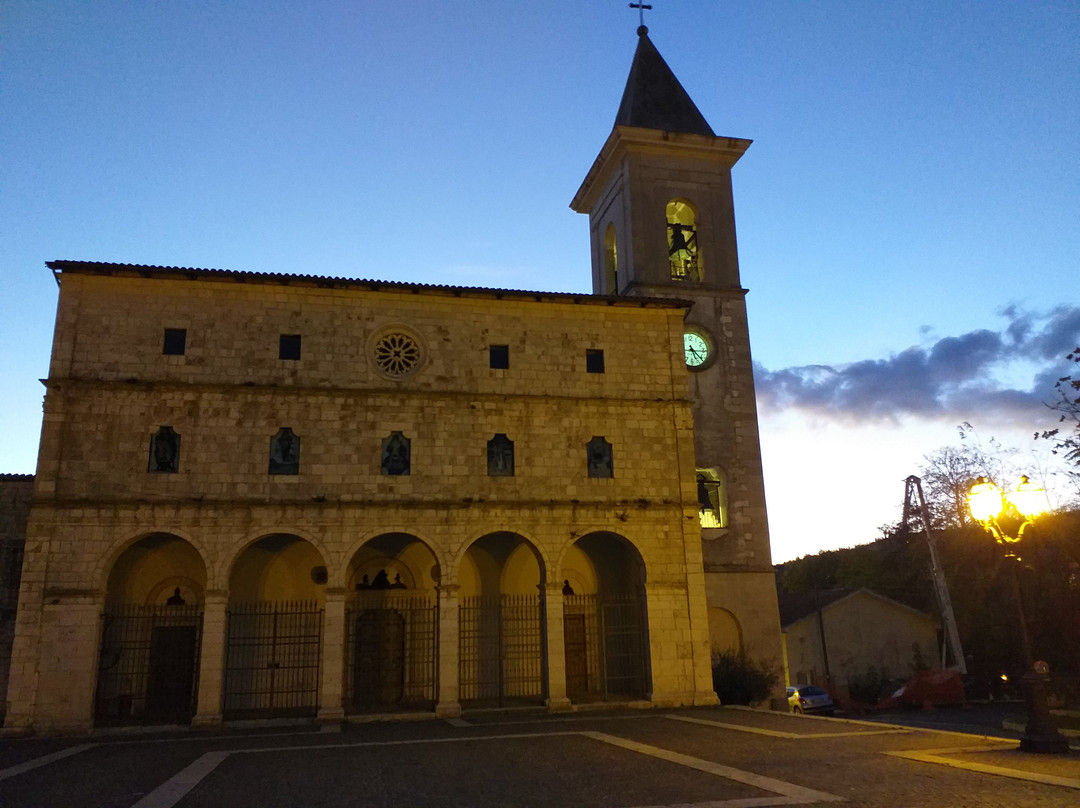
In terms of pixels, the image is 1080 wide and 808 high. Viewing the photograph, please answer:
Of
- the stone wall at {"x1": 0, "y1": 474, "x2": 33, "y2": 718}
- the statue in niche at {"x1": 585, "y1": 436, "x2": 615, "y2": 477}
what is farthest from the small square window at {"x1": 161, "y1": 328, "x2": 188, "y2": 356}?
the statue in niche at {"x1": 585, "y1": 436, "x2": 615, "y2": 477}

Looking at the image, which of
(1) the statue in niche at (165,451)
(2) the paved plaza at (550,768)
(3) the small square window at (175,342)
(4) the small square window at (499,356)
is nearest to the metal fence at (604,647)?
(2) the paved plaza at (550,768)

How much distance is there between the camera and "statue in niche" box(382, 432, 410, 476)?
19938 mm

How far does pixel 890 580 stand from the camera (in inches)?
1853

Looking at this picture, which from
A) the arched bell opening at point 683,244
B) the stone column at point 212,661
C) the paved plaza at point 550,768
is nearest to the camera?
the paved plaza at point 550,768

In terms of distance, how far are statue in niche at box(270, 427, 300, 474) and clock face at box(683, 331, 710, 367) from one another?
509 inches

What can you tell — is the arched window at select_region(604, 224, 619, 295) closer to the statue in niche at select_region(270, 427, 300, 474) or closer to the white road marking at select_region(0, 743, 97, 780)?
the statue in niche at select_region(270, 427, 300, 474)

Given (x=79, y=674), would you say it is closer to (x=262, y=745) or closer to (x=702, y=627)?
(x=262, y=745)

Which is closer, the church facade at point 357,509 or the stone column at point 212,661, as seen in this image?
the stone column at point 212,661

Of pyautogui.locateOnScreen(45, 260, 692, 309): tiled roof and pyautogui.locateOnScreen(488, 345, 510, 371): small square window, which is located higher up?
pyautogui.locateOnScreen(45, 260, 692, 309): tiled roof

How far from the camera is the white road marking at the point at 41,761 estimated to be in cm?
1238

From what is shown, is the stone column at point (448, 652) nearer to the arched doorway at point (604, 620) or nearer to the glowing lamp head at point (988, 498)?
the arched doorway at point (604, 620)

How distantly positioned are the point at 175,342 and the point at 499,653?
38.8 ft

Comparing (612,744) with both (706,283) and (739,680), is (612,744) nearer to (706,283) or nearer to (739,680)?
(739,680)

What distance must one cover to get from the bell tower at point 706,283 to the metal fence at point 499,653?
5.75 metres
